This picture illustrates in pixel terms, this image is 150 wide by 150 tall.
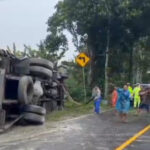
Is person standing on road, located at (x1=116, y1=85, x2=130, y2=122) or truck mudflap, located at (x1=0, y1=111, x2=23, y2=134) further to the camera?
person standing on road, located at (x1=116, y1=85, x2=130, y2=122)

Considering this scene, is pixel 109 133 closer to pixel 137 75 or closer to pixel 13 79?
pixel 13 79

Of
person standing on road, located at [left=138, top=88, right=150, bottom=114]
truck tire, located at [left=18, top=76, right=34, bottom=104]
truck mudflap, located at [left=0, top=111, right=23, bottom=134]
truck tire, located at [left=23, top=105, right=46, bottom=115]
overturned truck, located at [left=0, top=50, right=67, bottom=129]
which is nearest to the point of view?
truck mudflap, located at [left=0, top=111, right=23, bottom=134]

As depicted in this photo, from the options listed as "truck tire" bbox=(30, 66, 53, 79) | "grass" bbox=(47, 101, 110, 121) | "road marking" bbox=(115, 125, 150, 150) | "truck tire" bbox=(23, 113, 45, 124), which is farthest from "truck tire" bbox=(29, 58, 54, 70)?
"road marking" bbox=(115, 125, 150, 150)

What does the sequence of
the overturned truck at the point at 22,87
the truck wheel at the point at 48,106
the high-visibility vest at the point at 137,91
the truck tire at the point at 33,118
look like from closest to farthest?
the overturned truck at the point at 22,87, the truck tire at the point at 33,118, the truck wheel at the point at 48,106, the high-visibility vest at the point at 137,91

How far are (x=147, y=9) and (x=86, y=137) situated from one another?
21.0 metres

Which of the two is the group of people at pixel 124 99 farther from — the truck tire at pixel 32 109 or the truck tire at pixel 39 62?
the truck tire at pixel 32 109

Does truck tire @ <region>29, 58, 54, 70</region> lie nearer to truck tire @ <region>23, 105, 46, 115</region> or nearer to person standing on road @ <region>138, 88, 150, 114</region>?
truck tire @ <region>23, 105, 46, 115</region>

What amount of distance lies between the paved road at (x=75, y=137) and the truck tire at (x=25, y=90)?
143cm

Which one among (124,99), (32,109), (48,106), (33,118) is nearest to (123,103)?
(124,99)

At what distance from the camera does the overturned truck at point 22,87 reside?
18562 mm

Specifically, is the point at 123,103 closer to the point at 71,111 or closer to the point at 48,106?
the point at 48,106

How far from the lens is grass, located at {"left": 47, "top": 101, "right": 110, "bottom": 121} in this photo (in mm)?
22594

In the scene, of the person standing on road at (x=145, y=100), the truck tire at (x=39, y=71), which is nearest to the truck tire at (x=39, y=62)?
the truck tire at (x=39, y=71)

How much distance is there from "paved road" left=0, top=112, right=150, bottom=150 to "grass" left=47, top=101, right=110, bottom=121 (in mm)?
2249
